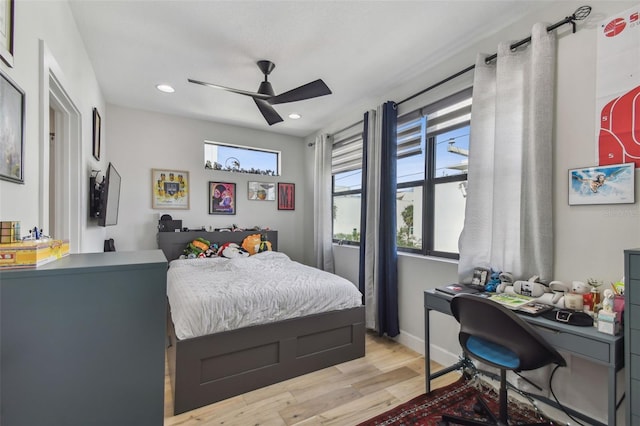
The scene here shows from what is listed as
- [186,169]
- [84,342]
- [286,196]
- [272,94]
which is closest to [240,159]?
[186,169]

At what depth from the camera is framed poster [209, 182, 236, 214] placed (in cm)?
438

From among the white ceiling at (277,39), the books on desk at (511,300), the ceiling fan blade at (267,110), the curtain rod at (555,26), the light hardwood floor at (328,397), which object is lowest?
the light hardwood floor at (328,397)

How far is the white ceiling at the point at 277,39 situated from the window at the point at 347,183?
70 centimetres

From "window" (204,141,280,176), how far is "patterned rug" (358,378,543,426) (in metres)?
3.80

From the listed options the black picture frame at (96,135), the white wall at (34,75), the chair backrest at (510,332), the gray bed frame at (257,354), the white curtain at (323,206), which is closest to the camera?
the white wall at (34,75)

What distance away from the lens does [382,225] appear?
10.1 feet

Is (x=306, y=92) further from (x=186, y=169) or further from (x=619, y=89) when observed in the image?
(x=186, y=169)

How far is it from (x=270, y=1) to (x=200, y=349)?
244 centimetres

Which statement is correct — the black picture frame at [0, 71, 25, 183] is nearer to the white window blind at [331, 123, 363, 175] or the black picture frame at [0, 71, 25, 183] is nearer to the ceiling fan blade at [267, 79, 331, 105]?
the ceiling fan blade at [267, 79, 331, 105]

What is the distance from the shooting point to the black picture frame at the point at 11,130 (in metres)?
1.11

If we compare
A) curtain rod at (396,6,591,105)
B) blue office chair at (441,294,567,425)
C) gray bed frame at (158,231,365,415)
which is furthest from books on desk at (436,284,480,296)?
curtain rod at (396,6,591,105)

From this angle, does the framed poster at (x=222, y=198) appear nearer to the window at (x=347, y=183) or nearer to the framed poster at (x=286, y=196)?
the framed poster at (x=286, y=196)

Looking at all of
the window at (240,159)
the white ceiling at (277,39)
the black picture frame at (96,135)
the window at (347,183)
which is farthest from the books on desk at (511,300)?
the window at (240,159)

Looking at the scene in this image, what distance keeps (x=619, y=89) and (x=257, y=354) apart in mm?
2900
